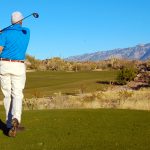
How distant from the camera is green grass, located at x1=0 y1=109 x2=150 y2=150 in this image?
1066 centimetres

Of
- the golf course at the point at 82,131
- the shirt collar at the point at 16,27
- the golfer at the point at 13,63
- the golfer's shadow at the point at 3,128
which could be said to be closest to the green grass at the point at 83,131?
the golf course at the point at 82,131

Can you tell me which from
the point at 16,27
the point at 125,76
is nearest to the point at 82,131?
the point at 16,27

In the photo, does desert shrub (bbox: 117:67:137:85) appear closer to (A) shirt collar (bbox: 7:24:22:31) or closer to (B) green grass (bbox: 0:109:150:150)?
(B) green grass (bbox: 0:109:150:150)

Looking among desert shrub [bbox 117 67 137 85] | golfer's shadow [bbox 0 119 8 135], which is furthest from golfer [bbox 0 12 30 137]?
desert shrub [bbox 117 67 137 85]

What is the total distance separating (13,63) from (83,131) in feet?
7.50

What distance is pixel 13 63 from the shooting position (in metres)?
12.0

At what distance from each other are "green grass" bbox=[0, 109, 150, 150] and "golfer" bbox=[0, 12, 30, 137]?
2.28 feet

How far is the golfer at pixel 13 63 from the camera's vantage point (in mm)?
12016

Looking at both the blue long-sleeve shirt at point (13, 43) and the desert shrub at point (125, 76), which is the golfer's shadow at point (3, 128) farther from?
the desert shrub at point (125, 76)

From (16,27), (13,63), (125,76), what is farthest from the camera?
(125,76)

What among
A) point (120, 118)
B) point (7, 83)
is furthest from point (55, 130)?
point (120, 118)

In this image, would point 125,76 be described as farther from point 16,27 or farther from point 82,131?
point 16,27

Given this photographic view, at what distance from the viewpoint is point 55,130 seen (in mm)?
12492

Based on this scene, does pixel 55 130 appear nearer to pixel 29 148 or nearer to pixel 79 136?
pixel 79 136
